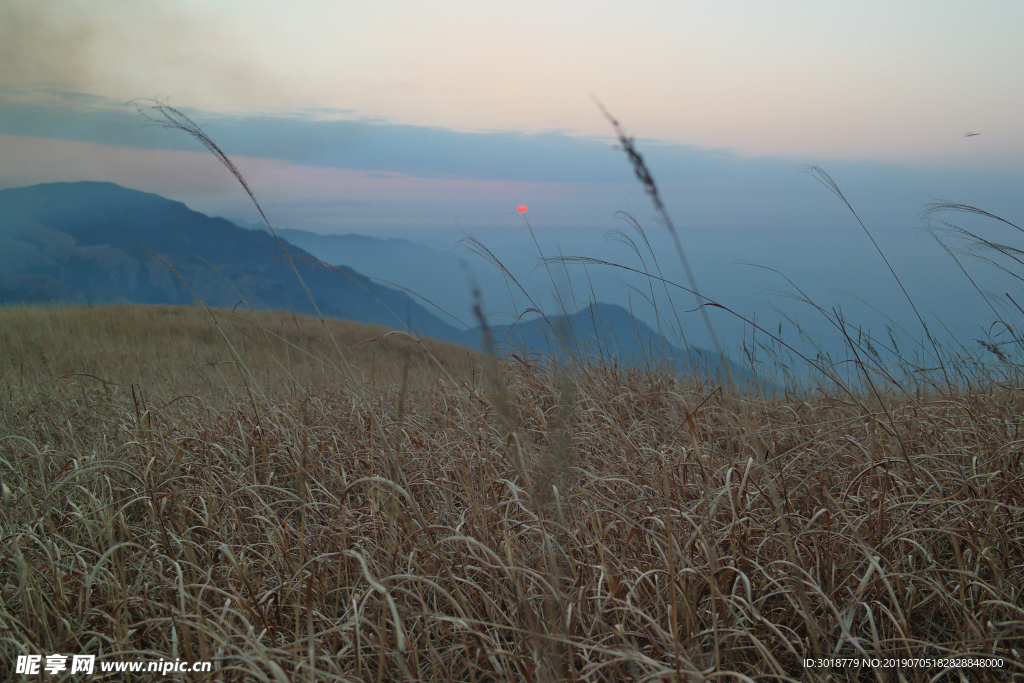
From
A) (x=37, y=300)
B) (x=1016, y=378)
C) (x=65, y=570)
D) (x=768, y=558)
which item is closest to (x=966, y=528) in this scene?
(x=768, y=558)

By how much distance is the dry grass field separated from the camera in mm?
1339

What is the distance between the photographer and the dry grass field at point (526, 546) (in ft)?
4.39

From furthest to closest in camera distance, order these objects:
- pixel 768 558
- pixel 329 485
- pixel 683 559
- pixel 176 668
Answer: pixel 329 485 < pixel 768 558 < pixel 683 559 < pixel 176 668

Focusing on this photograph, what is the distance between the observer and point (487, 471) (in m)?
2.20

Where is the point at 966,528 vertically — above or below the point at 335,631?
above

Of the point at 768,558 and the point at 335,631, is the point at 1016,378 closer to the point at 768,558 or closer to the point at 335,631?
the point at 768,558

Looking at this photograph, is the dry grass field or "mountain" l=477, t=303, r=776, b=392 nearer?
the dry grass field

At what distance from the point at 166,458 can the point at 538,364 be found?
230 centimetres

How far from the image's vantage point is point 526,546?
186 cm

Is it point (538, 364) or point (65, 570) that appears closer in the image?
point (65, 570)

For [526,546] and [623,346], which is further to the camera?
[623,346]

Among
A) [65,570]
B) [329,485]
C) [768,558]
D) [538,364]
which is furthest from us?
[538,364]

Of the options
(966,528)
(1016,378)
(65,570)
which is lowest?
(65,570)

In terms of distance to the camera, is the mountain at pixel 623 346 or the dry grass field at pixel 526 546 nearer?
the dry grass field at pixel 526 546
